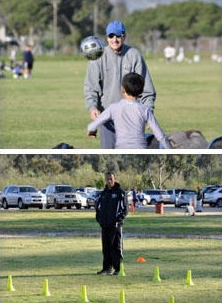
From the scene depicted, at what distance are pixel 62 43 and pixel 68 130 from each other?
5440 cm

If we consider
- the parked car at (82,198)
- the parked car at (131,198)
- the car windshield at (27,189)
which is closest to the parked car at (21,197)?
the car windshield at (27,189)

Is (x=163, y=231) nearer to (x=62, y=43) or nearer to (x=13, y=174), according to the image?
(x=13, y=174)

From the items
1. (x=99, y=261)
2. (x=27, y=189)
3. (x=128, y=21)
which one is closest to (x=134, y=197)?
(x=99, y=261)

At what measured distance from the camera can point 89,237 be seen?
18.8 ft

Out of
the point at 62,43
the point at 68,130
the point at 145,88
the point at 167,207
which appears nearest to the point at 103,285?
the point at 167,207

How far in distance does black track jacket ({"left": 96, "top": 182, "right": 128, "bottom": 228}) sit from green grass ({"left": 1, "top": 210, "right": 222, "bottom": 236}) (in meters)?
0.04

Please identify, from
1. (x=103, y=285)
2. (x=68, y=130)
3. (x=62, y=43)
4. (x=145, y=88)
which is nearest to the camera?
(x=103, y=285)

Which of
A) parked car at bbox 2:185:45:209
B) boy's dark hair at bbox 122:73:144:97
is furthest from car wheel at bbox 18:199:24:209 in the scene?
boy's dark hair at bbox 122:73:144:97

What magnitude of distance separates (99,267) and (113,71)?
207 cm

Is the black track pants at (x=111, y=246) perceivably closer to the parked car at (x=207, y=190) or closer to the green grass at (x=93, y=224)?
the green grass at (x=93, y=224)

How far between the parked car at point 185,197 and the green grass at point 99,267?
0.22 metres

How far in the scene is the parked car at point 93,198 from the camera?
5.75 metres

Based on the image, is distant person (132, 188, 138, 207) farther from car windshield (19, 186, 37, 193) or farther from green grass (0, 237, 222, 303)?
car windshield (19, 186, 37, 193)

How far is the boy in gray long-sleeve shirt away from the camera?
6746 millimetres
